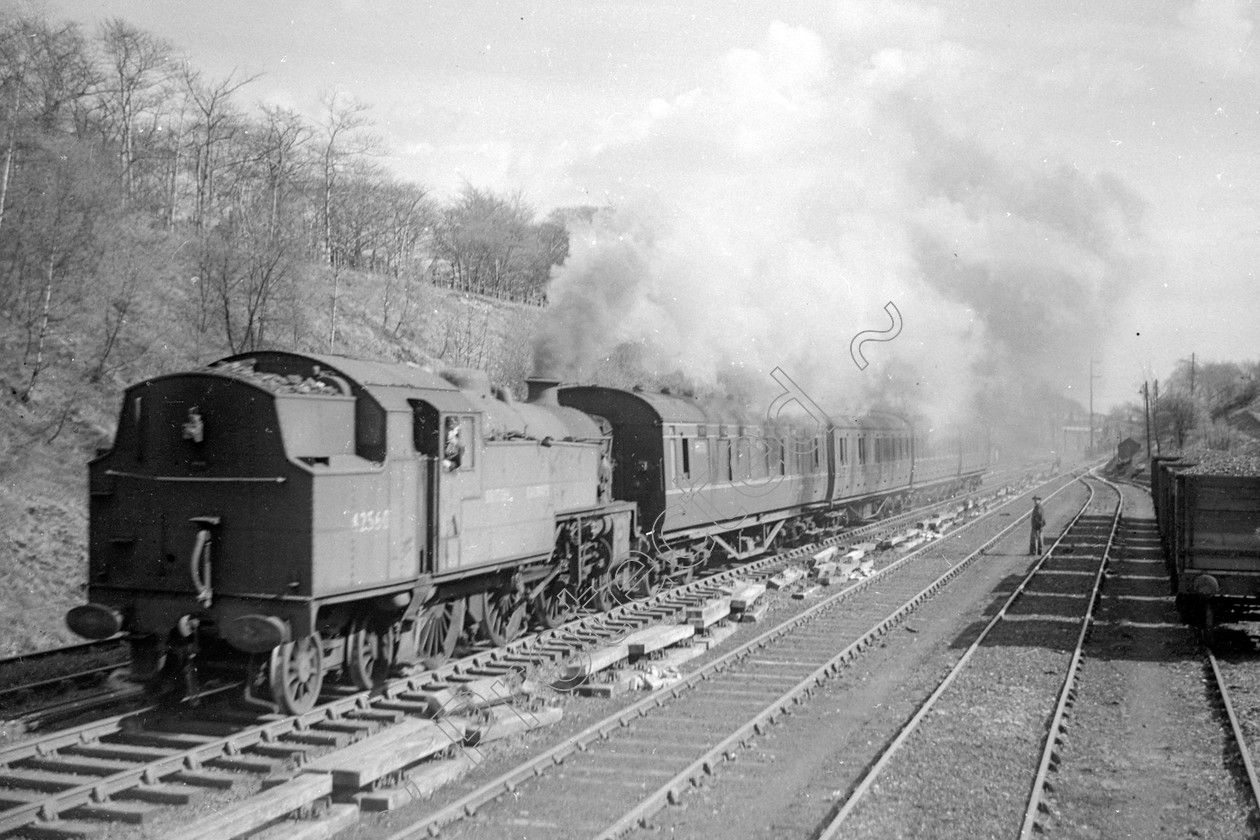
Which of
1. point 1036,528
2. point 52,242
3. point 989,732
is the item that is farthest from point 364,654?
point 1036,528

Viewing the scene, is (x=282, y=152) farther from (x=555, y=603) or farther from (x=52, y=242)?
(x=555, y=603)

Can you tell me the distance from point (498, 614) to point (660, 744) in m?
4.06

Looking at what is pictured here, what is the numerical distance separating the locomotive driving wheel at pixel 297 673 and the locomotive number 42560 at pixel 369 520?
0.98 metres

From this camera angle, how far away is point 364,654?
9.76 m

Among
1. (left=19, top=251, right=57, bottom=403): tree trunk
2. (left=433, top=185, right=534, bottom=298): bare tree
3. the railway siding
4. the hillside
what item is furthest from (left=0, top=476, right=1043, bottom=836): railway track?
(left=433, top=185, right=534, bottom=298): bare tree

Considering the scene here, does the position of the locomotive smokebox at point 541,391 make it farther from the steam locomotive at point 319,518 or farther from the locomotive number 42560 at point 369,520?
the locomotive number 42560 at point 369,520

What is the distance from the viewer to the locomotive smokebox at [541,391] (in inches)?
552

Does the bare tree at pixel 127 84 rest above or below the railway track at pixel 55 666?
above

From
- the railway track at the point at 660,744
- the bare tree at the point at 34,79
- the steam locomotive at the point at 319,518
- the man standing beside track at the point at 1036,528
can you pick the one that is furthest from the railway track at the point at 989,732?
the bare tree at the point at 34,79

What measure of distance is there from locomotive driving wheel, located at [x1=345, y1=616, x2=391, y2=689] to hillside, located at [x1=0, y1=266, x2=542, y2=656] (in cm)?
613

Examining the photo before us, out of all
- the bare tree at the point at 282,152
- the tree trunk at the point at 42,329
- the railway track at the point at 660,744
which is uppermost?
the bare tree at the point at 282,152

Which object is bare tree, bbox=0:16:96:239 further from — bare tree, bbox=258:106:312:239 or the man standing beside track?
the man standing beside track

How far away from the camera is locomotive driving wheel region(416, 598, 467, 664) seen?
1073 cm

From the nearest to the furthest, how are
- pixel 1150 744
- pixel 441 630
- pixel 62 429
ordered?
pixel 1150 744, pixel 441 630, pixel 62 429
